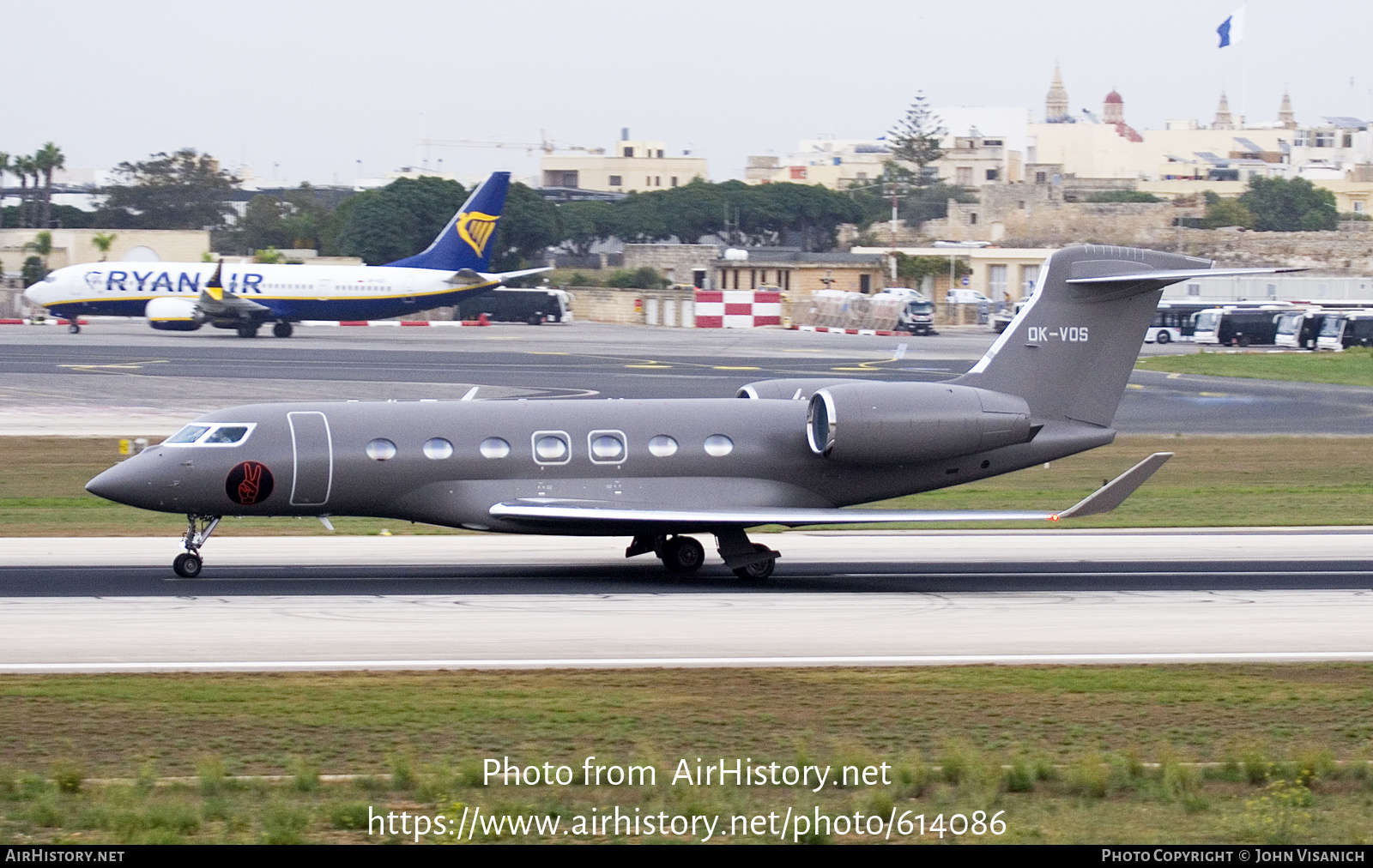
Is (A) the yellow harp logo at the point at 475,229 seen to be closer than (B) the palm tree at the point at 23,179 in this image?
Yes

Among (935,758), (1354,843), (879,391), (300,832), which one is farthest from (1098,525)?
(300,832)

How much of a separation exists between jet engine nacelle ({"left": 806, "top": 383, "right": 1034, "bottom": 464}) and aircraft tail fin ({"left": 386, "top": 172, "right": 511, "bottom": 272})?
56010 mm

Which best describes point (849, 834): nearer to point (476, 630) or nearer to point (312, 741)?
point (312, 741)

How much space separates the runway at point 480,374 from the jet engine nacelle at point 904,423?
12.9 m

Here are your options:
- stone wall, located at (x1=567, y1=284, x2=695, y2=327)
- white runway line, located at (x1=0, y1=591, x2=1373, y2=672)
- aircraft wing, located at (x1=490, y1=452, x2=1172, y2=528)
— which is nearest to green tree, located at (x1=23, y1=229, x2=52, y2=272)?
Answer: stone wall, located at (x1=567, y1=284, x2=695, y2=327)

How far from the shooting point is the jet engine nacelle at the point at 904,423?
23.1 m

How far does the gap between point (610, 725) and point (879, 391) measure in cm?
1053

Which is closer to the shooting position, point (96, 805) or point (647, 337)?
point (96, 805)

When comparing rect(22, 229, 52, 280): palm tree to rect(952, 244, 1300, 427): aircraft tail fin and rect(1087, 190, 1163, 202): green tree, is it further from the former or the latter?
rect(1087, 190, 1163, 202): green tree

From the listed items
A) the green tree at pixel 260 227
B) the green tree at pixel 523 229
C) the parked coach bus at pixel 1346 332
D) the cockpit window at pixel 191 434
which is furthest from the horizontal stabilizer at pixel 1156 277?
the green tree at pixel 260 227

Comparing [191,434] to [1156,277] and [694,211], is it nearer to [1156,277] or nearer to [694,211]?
[1156,277]

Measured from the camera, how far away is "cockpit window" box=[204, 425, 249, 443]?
2256 centimetres

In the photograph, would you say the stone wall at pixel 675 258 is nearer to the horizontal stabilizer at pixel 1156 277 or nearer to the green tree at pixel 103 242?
the green tree at pixel 103 242

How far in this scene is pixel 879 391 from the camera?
23.4 meters
